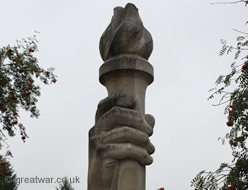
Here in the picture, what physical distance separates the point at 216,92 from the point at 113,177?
7.17 ft

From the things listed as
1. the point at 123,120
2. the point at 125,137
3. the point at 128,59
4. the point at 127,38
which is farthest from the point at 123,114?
the point at 127,38

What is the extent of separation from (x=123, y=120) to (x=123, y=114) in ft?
0.29

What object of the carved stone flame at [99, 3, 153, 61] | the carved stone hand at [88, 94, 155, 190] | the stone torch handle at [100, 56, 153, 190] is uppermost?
the carved stone flame at [99, 3, 153, 61]

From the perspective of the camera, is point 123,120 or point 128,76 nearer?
point 123,120

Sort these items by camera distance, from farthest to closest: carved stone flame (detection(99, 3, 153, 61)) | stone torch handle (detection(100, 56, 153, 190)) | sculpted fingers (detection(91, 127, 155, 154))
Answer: carved stone flame (detection(99, 3, 153, 61))
stone torch handle (detection(100, 56, 153, 190))
sculpted fingers (detection(91, 127, 155, 154))

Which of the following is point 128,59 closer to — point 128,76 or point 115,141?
point 128,76

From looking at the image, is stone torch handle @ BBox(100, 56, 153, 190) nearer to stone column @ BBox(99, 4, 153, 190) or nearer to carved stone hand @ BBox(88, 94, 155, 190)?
stone column @ BBox(99, 4, 153, 190)

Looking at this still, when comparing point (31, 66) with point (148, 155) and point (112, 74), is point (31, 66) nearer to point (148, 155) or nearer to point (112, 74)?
point (112, 74)

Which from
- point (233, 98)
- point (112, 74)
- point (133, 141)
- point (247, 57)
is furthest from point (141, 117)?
point (247, 57)

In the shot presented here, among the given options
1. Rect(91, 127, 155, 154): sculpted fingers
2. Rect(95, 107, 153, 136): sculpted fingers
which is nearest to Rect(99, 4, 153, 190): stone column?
Rect(95, 107, 153, 136): sculpted fingers

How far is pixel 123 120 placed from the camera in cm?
558

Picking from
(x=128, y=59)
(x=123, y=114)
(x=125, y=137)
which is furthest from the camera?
(x=128, y=59)

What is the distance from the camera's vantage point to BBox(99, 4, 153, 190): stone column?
606 cm

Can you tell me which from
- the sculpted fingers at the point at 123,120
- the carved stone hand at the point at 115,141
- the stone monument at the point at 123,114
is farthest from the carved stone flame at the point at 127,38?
the sculpted fingers at the point at 123,120
